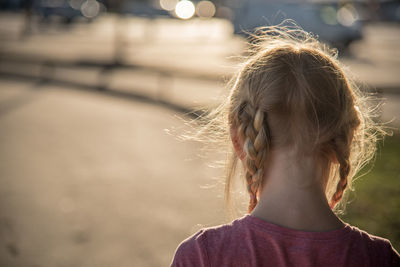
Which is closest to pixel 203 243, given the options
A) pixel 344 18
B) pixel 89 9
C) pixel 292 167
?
pixel 292 167

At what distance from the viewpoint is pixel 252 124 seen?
1352 millimetres

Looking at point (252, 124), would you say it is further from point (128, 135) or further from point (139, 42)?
point (139, 42)

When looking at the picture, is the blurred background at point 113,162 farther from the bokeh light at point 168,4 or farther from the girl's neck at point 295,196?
the bokeh light at point 168,4

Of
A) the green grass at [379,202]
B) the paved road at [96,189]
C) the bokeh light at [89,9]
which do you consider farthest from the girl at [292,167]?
the bokeh light at [89,9]

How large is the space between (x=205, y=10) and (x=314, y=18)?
61.4ft

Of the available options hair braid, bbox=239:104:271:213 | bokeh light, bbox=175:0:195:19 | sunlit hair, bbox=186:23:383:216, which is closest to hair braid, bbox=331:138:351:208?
sunlit hair, bbox=186:23:383:216

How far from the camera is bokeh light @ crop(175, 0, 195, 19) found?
110 ft

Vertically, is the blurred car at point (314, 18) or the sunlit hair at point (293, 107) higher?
the blurred car at point (314, 18)

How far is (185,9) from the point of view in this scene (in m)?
34.8

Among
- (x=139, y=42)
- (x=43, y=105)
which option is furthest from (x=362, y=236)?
(x=139, y=42)

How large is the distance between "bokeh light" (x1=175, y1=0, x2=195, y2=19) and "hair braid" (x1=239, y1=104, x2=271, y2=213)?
3287 centimetres

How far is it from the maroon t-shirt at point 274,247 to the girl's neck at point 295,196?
0.03 m

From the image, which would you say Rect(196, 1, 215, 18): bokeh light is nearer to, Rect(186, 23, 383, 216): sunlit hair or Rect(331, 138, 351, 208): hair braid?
Answer: Rect(331, 138, 351, 208): hair braid

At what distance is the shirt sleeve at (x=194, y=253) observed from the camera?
1261 millimetres
